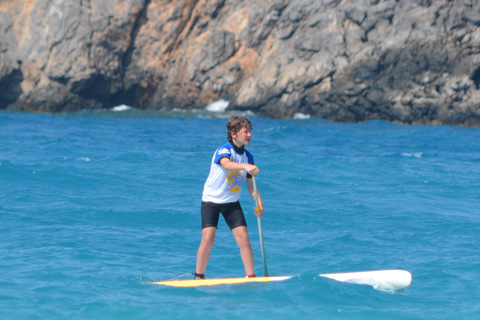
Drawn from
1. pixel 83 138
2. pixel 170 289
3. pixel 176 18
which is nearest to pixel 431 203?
pixel 170 289

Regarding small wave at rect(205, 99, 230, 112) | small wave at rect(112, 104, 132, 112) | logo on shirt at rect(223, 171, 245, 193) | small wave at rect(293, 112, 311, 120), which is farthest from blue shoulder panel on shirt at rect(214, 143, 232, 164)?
small wave at rect(112, 104, 132, 112)

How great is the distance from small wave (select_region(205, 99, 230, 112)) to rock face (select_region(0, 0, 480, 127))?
435 millimetres

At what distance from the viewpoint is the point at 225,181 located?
6875mm

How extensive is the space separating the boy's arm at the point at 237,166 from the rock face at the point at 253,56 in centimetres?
2398

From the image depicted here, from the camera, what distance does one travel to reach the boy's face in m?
6.70

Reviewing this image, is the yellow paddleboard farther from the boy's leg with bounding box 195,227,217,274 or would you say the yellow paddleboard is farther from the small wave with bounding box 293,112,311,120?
the small wave with bounding box 293,112,311,120

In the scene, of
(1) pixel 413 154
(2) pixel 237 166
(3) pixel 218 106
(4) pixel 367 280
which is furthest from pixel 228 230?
(3) pixel 218 106

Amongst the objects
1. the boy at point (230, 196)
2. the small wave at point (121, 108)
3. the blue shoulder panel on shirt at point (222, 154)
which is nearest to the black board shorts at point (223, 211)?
the boy at point (230, 196)

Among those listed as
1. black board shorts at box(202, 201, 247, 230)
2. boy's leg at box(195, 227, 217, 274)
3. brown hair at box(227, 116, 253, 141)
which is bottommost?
boy's leg at box(195, 227, 217, 274)

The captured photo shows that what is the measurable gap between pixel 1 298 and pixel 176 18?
1148 inches

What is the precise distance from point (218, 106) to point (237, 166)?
26.7 meters

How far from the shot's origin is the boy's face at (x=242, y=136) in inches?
264

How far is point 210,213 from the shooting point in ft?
22.8

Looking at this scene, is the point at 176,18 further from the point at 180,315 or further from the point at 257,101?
the point at 180,315
